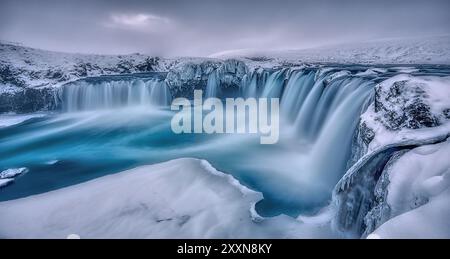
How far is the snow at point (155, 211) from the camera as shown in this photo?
127 inches

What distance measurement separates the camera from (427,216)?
138 centimetres

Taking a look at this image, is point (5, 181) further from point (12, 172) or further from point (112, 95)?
point (112, 95)

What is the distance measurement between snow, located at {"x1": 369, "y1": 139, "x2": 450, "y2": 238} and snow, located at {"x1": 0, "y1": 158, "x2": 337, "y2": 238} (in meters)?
1.27

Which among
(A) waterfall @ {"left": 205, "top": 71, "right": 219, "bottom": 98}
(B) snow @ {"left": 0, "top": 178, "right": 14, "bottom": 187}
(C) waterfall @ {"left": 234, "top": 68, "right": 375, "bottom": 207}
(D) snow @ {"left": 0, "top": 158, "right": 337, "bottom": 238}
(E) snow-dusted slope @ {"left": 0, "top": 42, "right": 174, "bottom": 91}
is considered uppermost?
(E) snow-dusted slope @ {"left": 0, "top": 42, "right": 174, "bottom": 91}

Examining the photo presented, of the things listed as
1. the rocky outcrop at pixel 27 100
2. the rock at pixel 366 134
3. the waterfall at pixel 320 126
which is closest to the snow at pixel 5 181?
the waterfall at pixel 320 126

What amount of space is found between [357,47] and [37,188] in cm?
4991

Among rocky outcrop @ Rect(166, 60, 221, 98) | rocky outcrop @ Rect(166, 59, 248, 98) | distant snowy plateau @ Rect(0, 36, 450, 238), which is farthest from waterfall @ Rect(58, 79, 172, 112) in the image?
distant snowy plateau @ Rect(0, 36, 450, 238)

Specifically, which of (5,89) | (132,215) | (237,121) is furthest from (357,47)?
(132,215)

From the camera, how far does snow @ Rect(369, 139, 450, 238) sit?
1344mm

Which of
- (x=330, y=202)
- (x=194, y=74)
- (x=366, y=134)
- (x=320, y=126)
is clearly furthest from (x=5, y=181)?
(x=194, y=74)

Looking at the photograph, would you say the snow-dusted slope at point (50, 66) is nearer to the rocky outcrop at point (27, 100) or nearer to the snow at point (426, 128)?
the rocky outcrop at point (27, 100)

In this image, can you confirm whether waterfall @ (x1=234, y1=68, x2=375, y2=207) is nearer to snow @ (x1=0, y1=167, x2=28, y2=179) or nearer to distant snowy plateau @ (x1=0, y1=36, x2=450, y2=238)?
distant snowy plateau @ (x1=0, y1=36, x2=450, y2=238)

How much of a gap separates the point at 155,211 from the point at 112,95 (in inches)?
513
